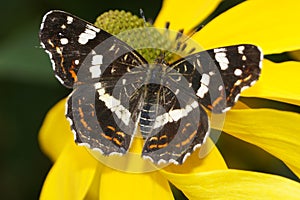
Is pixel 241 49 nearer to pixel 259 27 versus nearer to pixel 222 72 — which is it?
pixel 222 72

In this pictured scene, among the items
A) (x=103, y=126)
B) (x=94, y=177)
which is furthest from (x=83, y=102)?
(x=94, y=177)

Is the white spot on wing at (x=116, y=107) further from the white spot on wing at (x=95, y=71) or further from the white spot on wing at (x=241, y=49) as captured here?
the white spot on wing at (x=241, y=49)

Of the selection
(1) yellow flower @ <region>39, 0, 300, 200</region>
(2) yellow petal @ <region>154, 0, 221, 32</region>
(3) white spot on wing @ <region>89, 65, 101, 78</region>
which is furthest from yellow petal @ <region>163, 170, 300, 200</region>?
(2) yellow petal @ <region>154, 0, 221, 32</region>

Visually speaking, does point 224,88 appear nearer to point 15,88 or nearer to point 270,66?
point 270,66

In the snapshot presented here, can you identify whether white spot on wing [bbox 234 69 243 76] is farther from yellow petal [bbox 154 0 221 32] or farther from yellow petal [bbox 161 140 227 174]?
yellow petal [bbox 154 0 221 32]

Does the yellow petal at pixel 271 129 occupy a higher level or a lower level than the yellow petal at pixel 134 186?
higher

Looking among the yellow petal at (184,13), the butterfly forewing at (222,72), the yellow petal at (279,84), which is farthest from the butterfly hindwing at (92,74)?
the yellow petal at (184,13)
